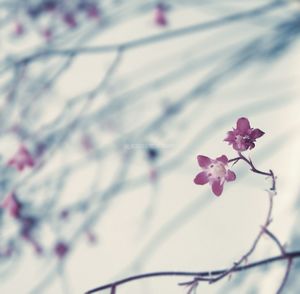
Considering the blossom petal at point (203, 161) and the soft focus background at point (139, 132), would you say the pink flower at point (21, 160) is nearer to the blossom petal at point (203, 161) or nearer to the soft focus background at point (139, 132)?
the soft focus background at point (139, 132)

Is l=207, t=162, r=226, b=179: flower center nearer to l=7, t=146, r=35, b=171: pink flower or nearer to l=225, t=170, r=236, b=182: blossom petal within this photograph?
l=225, t=170, r=236, b=182: blossom petal

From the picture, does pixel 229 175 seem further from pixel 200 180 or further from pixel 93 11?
pixel 93 11

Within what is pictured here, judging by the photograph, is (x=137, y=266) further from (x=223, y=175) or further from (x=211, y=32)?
(x=211, y=32)

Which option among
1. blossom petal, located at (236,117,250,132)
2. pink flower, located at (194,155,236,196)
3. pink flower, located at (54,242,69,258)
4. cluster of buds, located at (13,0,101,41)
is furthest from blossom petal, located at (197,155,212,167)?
cluster of buds, located at (13,0,101,41)

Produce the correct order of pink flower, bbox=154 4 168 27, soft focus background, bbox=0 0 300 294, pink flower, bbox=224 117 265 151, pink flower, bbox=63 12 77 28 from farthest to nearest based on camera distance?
pink flower, bbox=63 12 77 28 → pink flower, bbox=154 4 168 27 → soft focus background, bbox=0 0 300 294 → pink flower, bbox=224 117 265 151

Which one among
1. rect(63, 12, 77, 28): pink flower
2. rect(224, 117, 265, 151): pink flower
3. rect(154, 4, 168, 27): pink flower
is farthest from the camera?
rect(63, 12, 77, 28): pink flower

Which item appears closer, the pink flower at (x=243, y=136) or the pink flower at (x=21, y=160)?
the pink flower at (x=243, y=136)

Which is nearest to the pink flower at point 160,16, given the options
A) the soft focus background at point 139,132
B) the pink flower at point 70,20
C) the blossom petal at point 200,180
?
the soft focus background at point 139,132
